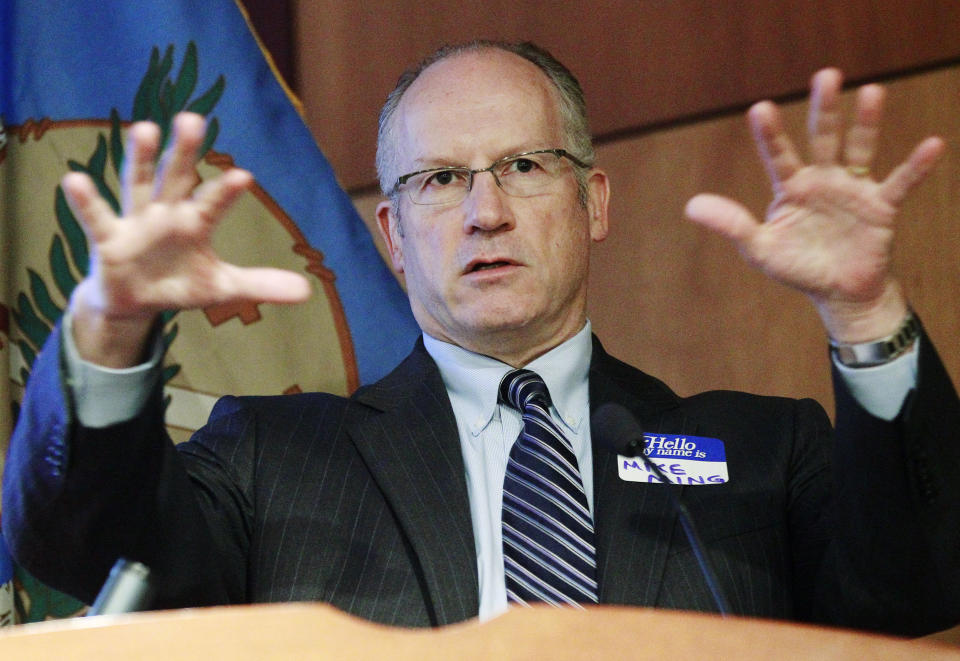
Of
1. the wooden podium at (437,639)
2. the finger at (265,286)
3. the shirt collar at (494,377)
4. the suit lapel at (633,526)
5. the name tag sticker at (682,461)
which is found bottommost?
the suit lapel at (633,526)

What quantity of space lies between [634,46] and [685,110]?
20cm

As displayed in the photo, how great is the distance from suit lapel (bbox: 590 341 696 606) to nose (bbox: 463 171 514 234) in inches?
14.1

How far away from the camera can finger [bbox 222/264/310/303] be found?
1.20m

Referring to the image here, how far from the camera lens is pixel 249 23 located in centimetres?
244

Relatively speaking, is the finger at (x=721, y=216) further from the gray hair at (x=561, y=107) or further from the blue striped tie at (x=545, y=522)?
the gray hair at (x=561, y=107)

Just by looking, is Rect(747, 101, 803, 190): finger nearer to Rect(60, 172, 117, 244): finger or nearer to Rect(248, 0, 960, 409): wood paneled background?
Rect(60, 172, 117, 244): finger

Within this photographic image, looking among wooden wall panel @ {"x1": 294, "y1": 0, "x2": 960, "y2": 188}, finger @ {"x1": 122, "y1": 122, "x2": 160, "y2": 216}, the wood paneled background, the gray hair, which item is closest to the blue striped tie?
Result: the gray hair

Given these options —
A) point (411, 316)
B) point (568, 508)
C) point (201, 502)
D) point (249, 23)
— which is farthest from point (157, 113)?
point (568, 508)

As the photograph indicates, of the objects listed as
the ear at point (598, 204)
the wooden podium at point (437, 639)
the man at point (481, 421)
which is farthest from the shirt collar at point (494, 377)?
the wooden podium at point (437, 639)

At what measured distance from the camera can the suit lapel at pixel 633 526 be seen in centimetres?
167

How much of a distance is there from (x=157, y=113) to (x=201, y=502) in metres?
0.96

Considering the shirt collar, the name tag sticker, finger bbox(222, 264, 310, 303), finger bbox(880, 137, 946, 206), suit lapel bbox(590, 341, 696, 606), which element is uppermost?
finger bbox(880, 137, 946, 206)

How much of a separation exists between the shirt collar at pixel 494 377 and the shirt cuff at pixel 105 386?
2.33 feet

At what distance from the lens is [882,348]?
4.52 ft
